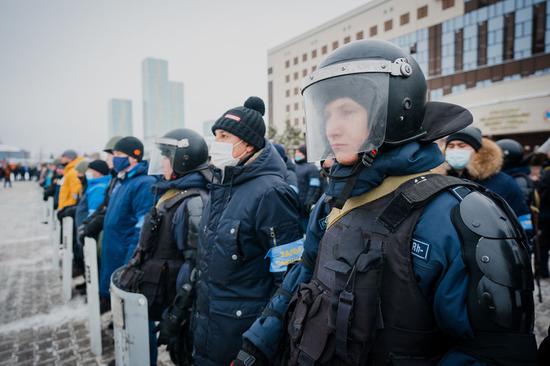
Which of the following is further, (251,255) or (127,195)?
(127,195)

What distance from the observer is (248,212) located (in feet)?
7.61

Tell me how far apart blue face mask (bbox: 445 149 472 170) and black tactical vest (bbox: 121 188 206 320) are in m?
3.09

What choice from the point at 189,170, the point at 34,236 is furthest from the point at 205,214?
the point at 34,236

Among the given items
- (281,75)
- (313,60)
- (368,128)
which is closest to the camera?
(368,128)

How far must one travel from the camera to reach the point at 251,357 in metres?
1.60

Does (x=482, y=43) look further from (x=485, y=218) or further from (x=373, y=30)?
(x=485, y=218)

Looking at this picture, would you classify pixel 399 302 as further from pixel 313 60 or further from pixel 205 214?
pixel 313 60

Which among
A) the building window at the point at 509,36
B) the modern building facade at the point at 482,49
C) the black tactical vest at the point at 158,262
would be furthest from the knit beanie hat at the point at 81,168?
the building window at the point at 509,36

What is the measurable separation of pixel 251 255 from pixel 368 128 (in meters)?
1.31

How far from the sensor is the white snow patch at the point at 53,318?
4750 mm

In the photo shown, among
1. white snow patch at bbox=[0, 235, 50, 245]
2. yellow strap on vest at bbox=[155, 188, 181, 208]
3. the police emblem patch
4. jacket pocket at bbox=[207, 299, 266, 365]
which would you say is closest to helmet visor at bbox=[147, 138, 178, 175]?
yellow strap on vest at bbox=[155, 188, 181, 208]

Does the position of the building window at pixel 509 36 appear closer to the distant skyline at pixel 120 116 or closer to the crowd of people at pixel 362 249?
the crowd of people at pixel 362 249

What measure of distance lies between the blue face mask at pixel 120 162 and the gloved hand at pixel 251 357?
3627 mm

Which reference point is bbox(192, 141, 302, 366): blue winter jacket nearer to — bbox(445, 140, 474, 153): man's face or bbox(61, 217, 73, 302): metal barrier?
bbox(445, 140, 474, 153): man's face
